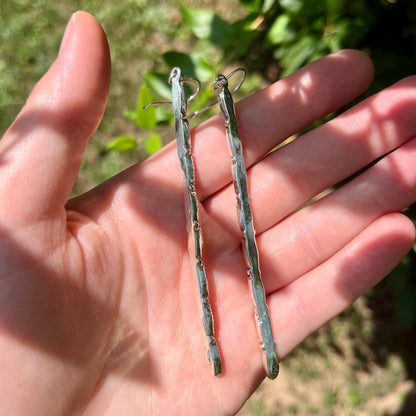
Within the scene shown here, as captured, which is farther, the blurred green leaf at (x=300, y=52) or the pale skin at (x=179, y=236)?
the blurred green leaf at (x=300, y=52)

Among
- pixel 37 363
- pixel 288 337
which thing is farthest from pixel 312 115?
pixel 37 363

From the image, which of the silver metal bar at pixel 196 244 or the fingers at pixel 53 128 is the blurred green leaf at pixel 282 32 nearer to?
the silver metal bar at pixel 196 244

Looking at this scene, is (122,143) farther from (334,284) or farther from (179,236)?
(334,284)

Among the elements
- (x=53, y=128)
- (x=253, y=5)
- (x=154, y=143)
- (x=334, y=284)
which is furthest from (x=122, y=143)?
Result: (x=334, y=284)

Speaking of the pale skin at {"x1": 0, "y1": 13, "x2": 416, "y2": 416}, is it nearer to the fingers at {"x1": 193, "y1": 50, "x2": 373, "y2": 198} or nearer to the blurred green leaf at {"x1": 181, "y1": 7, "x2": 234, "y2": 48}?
the fingers at {"x1": 193, "y1": 50, "x2": 373, "y2": 198}

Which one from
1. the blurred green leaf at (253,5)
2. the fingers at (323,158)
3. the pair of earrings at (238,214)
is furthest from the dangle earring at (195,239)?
the blurred green leaf at (253,5)

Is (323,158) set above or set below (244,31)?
below
